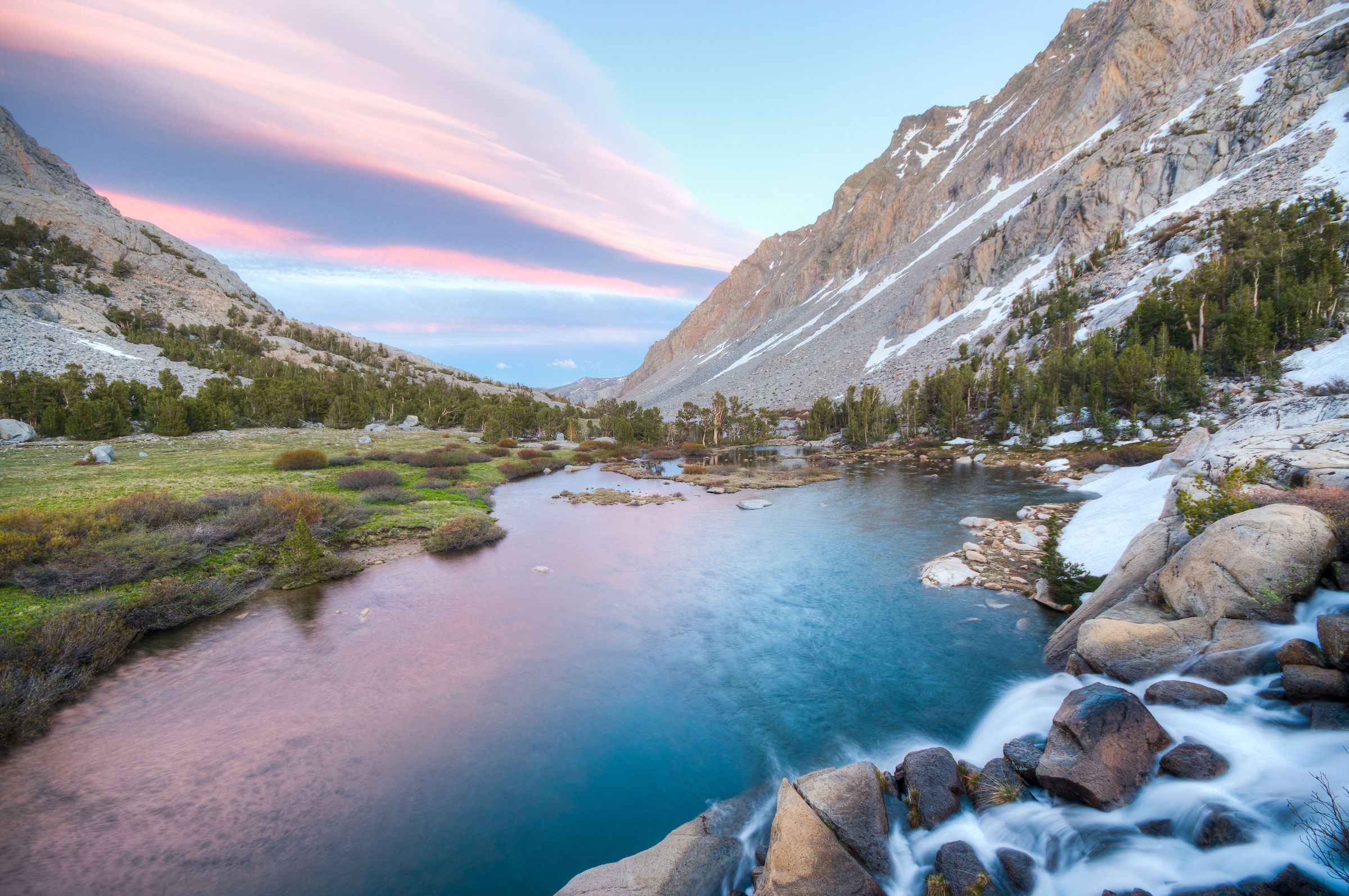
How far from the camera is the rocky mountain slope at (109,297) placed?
56.4 meters

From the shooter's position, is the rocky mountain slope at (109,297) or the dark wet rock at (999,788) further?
the rocky mountain slope at (109,297)

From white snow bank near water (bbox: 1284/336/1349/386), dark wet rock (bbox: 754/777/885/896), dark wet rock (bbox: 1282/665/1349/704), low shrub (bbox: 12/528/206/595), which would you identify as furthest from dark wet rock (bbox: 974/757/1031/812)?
white snow bank near water (bbox: 1284/336/1349/386)

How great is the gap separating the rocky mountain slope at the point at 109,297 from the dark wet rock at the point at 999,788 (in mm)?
79591

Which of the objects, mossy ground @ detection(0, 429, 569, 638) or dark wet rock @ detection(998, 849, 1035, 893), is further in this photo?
mossy ground @ detection(0, 429, 569, 638)

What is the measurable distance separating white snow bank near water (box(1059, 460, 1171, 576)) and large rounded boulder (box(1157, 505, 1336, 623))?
225 inches

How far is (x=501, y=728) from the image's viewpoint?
33.6ft

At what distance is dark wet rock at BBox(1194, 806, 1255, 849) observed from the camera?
5246 mm

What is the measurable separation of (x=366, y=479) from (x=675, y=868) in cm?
3018

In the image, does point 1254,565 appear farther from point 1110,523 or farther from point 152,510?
point 152,510

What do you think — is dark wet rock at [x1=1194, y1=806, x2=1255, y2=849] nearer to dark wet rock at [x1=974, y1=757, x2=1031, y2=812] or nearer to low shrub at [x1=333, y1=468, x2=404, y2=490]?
dark wet rock at [x1=974, y1=757, x2=1031, y2=812]

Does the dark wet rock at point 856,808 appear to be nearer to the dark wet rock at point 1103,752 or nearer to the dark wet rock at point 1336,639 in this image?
the dark wet rock at point 1103,752

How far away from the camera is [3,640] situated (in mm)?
10516

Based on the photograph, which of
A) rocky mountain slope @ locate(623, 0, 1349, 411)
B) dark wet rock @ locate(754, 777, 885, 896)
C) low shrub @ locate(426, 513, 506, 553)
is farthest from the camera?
rocky mountain slope @ locate(623, 0, 1349, 411)

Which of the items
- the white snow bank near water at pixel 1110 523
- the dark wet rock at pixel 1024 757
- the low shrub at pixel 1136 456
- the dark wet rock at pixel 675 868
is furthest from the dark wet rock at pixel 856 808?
the low shrub at pixel 1136 456
